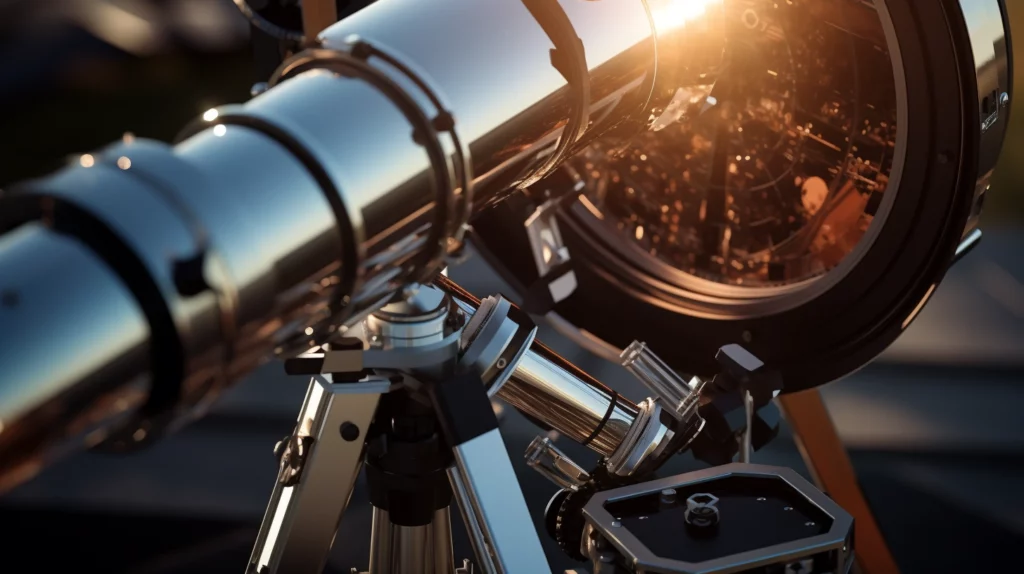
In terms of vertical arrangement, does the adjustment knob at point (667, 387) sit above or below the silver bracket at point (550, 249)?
below

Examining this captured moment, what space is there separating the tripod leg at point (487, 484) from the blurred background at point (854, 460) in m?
0.46

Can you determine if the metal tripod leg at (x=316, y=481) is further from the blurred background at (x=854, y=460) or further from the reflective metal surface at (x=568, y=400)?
the blurred background at (x=854, y=460)

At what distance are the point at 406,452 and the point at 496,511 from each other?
0.09 metres

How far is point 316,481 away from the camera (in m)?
1.01

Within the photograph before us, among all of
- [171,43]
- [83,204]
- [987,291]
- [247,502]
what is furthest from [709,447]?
[171,43]

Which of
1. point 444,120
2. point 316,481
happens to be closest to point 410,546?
point 316,481

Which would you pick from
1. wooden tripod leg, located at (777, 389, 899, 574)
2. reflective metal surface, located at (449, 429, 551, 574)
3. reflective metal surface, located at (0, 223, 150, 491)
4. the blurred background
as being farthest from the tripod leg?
wooden tripod leg, located at (777, 389, 899, 574)

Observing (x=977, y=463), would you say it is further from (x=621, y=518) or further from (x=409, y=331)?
(x=409, y=331)

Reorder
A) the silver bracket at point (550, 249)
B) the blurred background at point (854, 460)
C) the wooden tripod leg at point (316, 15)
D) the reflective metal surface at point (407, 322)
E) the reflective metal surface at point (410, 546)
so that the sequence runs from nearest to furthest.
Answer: the reflective metal surface at point (407, 322) < the reflective metal surface at point (410, 546) < the wooden tripod leg at point (316, 15) < the silver bracket at point (550, 249) < the blurred background at point (854, 460)

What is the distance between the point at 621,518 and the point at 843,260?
407mm

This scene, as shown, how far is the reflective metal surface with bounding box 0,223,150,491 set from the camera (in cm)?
60

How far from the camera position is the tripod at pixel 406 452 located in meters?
0.95

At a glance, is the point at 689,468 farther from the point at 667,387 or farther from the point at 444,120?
the point at 444,120

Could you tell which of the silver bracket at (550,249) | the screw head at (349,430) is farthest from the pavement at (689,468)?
the screw head at (349,430)
